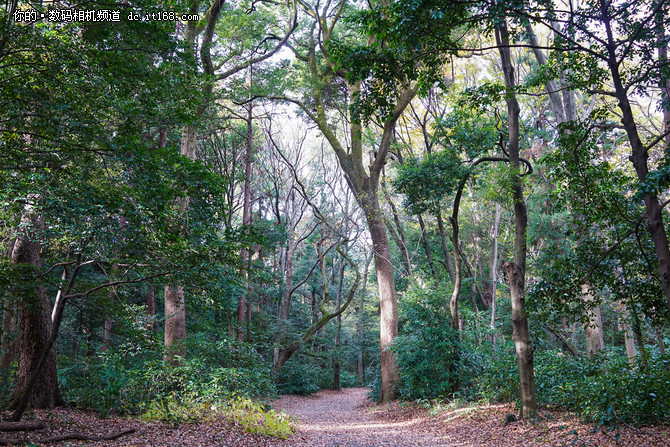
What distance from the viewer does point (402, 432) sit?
8312 mm

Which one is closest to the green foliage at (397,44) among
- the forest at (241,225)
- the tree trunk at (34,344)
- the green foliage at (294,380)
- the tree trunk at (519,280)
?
the forest at (241,225)

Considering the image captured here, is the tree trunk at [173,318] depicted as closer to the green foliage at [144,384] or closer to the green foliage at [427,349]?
the green foliage at [144,384]

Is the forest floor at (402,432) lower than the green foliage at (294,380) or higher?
higher

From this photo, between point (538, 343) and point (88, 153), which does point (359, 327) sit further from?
point (88, 153)

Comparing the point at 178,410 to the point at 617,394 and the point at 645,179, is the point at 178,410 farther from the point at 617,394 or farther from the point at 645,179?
the point at 645,179

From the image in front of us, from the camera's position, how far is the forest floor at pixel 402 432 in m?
5.11

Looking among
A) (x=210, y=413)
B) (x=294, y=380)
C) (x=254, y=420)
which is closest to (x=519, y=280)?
(x=254, y=420)

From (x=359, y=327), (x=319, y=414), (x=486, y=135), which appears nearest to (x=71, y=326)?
(x=319, y=414)

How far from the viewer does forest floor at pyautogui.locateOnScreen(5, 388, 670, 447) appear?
16.8 feet

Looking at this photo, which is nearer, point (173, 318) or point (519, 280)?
point (519, 280)

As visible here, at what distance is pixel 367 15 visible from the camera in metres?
5.73

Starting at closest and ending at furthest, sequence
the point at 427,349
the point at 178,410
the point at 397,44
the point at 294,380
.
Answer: the point at 397,44, the point at 178,410, the point at 427,349, the point at 294,380

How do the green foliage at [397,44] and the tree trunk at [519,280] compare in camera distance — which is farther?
the tree trunk at [519,280]

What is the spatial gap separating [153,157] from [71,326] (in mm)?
8675
